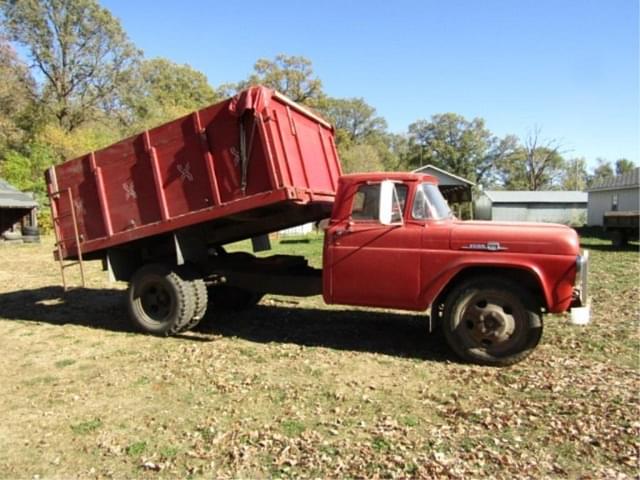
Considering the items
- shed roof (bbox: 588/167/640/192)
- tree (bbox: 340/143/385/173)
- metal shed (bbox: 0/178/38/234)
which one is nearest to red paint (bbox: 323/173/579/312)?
metal shed (bbox: 0/178/38/234)

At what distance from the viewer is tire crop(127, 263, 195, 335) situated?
6844 mm

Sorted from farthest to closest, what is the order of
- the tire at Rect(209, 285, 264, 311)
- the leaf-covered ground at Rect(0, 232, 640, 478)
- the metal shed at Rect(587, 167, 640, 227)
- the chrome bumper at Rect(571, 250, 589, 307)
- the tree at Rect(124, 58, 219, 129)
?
the tree at Rect(124, 58, 219, 129) → the metal shed at Rect(587, 167, 640, 227) → the tire at Rect(209, 285, 264, 311) → the chrome bumper at Rect(571, 250, 589, 307) → the leaf-covered ground at Rect(0, 232, 640, 478)

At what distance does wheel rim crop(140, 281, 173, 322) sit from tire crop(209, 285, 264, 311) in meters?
1.36

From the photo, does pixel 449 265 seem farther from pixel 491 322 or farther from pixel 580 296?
pixel 580 296

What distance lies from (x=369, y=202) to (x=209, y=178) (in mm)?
2133

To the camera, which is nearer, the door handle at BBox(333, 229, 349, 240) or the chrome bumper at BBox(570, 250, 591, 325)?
the chrome bumper at BBox(570, 250, 591, 325)

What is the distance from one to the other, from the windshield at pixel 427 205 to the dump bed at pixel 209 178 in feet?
4.70

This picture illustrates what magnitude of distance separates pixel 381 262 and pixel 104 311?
225 inches

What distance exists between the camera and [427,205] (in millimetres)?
5777

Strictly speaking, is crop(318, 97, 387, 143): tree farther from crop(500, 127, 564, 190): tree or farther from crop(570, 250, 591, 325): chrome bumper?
crop(570, 250, 591, 325): chrome bumper

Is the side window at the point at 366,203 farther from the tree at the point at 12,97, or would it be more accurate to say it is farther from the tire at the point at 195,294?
the tree at the point at 12,97

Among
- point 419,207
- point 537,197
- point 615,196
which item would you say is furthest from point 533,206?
point 419,207

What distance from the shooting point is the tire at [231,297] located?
848 cm

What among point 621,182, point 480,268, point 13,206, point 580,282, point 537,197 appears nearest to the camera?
point 580,282
